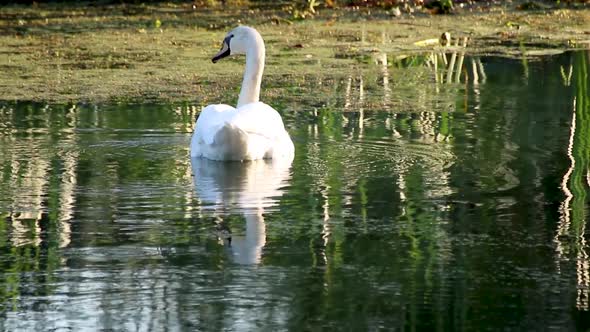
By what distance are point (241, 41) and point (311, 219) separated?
11.6ft

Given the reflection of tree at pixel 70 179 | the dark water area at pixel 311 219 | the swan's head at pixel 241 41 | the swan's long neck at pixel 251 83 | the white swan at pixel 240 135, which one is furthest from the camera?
the swan's head at pixel 241 41

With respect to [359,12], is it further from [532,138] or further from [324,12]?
[532,138]

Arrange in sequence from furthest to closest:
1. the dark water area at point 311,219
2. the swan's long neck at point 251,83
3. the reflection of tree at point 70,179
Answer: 1. the swan's long neck at point 251,83
2. the reflection of tree at point 70,179
3. the dark water area at point 311,219

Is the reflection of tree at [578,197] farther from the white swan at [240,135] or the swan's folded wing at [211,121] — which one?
the swan's folded wing at [211,121]

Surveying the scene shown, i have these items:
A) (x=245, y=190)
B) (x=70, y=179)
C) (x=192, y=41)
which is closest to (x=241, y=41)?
(x=70, y=179)

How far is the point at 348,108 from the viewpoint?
10.2 m

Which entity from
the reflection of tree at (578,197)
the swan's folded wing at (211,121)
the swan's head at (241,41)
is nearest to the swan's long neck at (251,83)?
the swan's head at (241,41)

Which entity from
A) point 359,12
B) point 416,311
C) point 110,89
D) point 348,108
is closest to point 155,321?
point 416,311

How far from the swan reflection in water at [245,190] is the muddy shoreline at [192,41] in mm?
2680

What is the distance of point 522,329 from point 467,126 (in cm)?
488

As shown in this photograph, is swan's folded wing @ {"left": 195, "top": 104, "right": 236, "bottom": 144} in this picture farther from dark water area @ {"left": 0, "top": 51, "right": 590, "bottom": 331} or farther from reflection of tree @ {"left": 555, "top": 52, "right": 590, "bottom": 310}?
reflection of tree @ {"left": 555, "top": 52, "right": 590, "bottom": 310}

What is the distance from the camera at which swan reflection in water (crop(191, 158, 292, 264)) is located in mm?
5941

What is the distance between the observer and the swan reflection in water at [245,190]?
5.94 meters

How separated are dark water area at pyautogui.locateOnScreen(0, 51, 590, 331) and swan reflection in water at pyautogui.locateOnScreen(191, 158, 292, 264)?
0.02 meters
